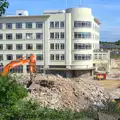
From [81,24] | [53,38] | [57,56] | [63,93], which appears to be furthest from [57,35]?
[63,93]

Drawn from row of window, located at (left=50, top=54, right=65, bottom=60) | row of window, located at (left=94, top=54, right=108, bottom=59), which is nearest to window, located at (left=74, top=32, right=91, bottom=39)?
row of window, located at (left=50, top=54, right=65, bottom=60)

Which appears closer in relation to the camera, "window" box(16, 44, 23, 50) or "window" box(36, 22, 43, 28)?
"window" box(36, 22, 43, 28)

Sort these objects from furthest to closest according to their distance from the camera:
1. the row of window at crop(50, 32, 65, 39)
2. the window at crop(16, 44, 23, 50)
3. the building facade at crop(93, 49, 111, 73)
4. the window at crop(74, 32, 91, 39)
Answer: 1. the building facade at crop(93, 49, 111, 73)
2. the window at crop(16, 44, 23, 50)
3. the window at crop(74, 32, 91, 39)
4. the row of window at crop(50, 32, 65, 39)

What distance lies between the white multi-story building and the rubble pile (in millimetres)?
29630

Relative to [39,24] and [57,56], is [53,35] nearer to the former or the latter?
[39,24]

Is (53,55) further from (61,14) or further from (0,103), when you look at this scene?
(0,103)

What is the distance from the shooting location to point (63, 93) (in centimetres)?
3183

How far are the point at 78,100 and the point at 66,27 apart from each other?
1462 inches

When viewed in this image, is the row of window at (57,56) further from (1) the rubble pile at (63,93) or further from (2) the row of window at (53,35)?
(1) the rubble pile at (63,93)

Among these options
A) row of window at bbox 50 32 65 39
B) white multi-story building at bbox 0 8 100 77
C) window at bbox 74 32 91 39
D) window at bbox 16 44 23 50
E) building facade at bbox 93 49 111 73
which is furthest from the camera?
building facade at bbox 93 49 111 73

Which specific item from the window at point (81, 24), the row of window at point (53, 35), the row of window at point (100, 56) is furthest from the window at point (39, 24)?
the row of window at point (100, 56)

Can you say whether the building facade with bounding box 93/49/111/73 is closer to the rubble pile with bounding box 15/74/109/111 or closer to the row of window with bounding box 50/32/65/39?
the row of window with bounding box 50/32/65/39

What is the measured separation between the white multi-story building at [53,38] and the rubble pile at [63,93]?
1167 inches

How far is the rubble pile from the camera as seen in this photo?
29.3m
